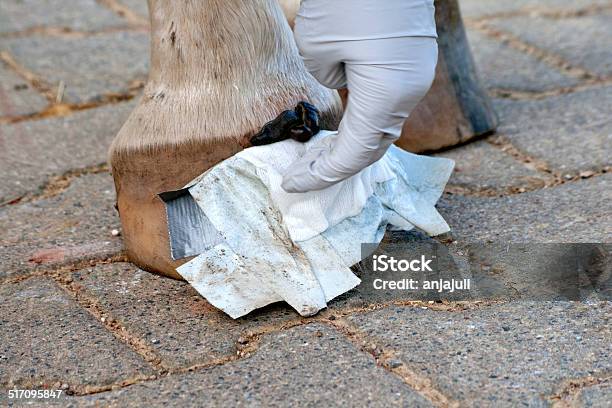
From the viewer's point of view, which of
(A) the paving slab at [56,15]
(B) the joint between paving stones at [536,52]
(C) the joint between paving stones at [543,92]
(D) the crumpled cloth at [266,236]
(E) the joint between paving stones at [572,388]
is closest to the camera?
(E) the joint between paving stones at [572,388]

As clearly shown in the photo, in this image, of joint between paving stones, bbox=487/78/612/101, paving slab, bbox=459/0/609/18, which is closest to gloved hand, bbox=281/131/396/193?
joint between paving stones, bbox=487/78/612/101

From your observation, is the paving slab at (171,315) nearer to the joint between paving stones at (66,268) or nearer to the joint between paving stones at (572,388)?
the joint between paving stones at (66,268)

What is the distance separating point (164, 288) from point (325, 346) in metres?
0.40

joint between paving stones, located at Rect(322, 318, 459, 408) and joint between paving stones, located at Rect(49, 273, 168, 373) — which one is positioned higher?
joint between paving stones, located at Rect(322, 318, 459, 408)

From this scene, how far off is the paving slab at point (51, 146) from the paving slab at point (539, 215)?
102 centimetres

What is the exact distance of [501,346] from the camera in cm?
167

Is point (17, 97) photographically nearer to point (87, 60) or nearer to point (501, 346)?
point (87, 60)

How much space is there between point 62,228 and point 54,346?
0.55 meters

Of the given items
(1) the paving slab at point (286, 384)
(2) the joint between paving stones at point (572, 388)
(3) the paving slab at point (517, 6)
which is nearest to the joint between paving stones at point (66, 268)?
(1) the paving slab at point (286, 384)

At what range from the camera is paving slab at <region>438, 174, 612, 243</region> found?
206 centimetres

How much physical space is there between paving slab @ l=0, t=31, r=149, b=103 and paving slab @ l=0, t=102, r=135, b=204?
163 millimetres

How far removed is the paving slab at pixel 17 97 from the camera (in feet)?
9.75

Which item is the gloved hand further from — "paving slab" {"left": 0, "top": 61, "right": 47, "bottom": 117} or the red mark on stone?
"paving slab" {"left": 0, "top": 61, "right": 47, "bottom": 117}

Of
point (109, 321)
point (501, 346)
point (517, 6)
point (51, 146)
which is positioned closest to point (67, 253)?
point (109, 321)
